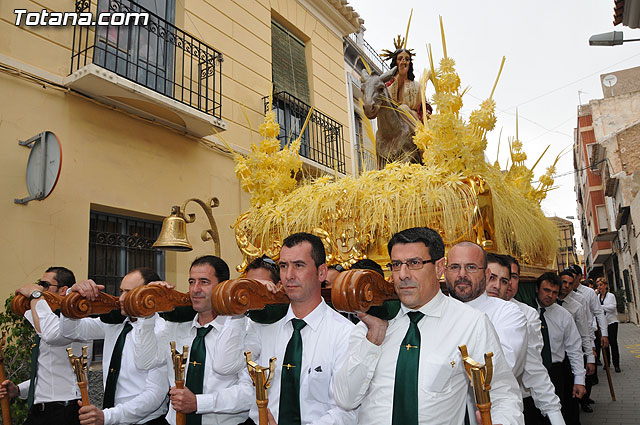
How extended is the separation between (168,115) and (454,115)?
4.25 metres

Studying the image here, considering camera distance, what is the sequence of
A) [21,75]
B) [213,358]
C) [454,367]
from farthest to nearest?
[21,75], [213,358], [454,367]

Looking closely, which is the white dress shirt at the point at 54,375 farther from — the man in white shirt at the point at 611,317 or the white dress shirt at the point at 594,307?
the man in white shirt at the point at 611,317

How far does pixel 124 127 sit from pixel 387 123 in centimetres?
352

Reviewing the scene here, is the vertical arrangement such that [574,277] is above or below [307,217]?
below

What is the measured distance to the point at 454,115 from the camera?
12.6 feet

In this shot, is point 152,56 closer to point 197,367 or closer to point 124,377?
point 124,377

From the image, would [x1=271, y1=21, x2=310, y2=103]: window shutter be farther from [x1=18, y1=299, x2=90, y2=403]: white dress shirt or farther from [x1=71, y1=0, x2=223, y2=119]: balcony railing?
[x1=18, y1=299, x2=90, y2=403]: white dress shirt

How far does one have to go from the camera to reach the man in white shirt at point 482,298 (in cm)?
269

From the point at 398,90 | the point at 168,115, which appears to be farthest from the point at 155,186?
the point at 398,90

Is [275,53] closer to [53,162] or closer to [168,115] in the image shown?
[168,115]

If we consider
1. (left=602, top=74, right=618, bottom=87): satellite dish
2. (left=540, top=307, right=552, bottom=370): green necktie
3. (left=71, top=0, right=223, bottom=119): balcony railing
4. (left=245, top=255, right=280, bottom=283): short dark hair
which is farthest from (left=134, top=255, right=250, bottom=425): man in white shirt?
(left=602, top=74, right=618, bottom=87): satellite dish

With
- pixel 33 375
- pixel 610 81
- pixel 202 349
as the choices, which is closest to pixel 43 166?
pixel 33 375

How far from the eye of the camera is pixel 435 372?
1905 mm

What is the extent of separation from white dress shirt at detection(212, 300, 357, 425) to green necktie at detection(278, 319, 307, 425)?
0.03 meters
